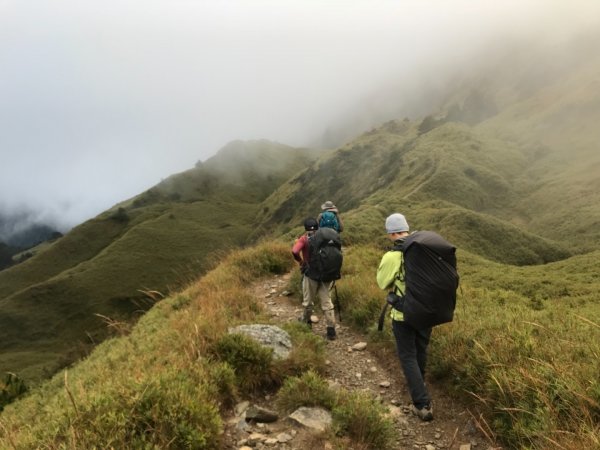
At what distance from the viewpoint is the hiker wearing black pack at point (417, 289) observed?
5625 millimetres

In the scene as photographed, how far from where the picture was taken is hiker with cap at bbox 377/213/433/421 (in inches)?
239

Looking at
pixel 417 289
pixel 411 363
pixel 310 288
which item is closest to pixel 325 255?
pixel 310 288

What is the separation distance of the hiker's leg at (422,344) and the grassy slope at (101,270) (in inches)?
2236

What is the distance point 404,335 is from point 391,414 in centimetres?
116

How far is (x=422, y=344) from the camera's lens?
6488 mm

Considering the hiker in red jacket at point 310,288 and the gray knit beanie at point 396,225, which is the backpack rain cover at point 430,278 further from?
the hiker in red jacket at point 310,288

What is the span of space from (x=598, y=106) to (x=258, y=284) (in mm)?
77237

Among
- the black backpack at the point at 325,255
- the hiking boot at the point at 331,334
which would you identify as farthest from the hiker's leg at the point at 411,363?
the hiking boot at the point at 331,334

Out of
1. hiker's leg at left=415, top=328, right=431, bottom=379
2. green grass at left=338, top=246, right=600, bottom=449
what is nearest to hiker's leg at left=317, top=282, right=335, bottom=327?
green grass at left=338, top=246, right=600, bottom=449

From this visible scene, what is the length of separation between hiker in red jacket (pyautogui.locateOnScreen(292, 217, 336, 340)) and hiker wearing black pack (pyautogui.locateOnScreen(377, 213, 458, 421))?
3121 mm

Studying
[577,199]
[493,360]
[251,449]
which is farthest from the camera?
[577,199]

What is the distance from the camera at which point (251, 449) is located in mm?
4980

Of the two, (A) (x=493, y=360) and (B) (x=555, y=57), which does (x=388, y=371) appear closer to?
(A) (x=493, y=360)

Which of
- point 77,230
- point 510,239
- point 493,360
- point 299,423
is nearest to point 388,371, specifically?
point 493,360
